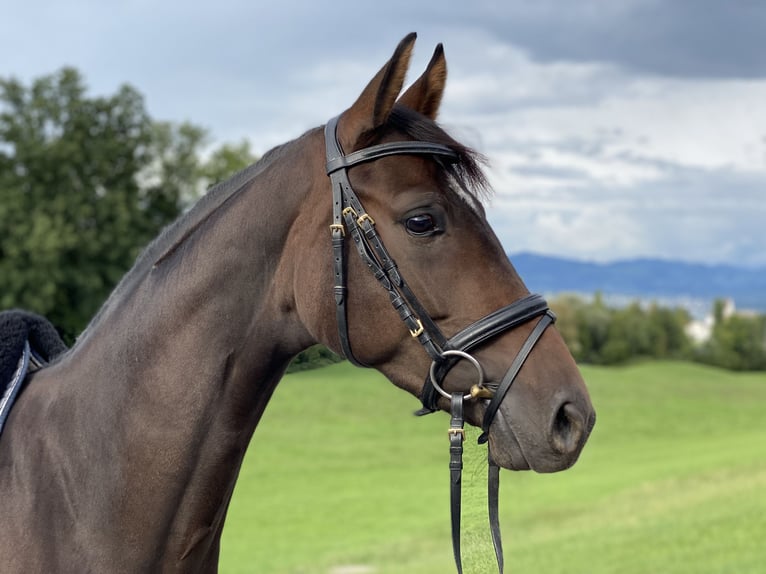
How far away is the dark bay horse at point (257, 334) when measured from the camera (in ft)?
8.36

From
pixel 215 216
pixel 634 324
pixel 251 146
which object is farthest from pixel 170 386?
pixel 634 324

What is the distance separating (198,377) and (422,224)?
836 millimetres

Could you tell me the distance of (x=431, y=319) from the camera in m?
2.55

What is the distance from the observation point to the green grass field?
439 inches

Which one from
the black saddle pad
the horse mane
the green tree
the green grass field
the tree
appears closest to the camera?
the horse mane

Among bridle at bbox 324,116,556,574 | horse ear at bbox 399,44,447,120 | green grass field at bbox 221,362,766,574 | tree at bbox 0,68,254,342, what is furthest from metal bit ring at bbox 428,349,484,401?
tree at bbox 0,68,254,342

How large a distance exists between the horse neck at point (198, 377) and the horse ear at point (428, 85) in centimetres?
39

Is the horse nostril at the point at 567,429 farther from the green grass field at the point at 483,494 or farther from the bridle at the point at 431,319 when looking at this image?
the green grass field at the point at 483,494

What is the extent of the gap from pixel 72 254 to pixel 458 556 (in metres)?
42.2

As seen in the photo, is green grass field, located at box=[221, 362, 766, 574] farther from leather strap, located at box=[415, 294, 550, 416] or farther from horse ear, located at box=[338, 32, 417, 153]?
horse ear, located at box=[338, 32, 417, 153]

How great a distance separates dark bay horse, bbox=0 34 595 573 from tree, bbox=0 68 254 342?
38.6 meters

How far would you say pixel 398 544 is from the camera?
14.4 metres

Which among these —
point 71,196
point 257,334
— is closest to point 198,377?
point 257,334

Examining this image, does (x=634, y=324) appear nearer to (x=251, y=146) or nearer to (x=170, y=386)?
(x=251, y=146)
